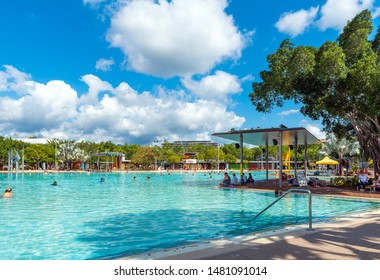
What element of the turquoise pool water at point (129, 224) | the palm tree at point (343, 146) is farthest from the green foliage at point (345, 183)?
the palm tree at point (343, 146)

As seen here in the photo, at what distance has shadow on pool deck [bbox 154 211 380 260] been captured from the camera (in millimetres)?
4922

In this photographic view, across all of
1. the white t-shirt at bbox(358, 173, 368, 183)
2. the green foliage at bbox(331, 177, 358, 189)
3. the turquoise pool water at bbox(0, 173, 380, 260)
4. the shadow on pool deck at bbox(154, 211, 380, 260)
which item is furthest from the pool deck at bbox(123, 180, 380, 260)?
the green foliage at bbox(331, 177, 358, 189)

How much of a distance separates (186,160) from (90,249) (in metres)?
85.6

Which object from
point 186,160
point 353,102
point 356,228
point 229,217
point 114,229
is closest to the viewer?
point 356,228

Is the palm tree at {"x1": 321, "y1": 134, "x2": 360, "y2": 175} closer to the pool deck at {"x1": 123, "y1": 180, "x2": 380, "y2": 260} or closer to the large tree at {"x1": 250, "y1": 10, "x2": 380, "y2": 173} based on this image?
the large tree at {"x1": 250, "y1": 10, "x2": 380, "y2": 173}

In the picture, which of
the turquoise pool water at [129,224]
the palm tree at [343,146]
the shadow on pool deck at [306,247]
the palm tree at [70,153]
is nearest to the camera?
the shadow on pool deck at [306,247]

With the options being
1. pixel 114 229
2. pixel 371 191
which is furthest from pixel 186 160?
pixel 114 229

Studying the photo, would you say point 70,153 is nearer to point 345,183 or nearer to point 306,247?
point 345,183

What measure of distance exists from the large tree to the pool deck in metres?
9.72

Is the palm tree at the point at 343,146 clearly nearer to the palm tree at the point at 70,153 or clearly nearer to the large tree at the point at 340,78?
the large tree at the point at 340,78

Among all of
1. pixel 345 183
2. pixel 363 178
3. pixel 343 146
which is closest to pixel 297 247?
pixel 363 178

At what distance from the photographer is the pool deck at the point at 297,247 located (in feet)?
16.2
